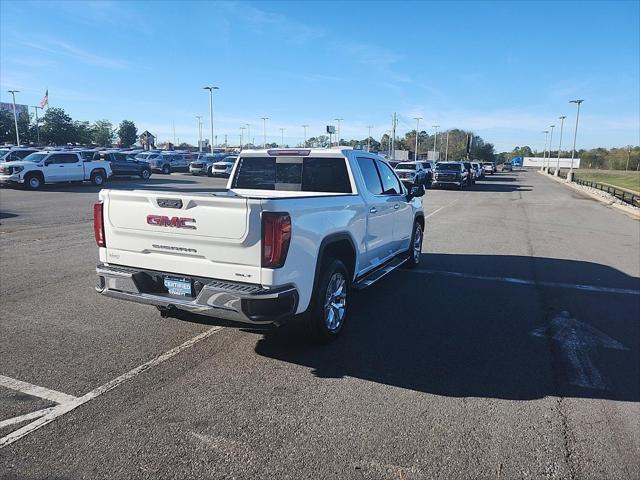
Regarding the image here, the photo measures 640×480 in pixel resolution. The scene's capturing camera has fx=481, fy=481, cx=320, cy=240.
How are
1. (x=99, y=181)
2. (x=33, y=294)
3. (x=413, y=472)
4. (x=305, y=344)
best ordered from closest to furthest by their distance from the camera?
(x=413, y=472)
(x=305, y=344)
(x=33, y=294)
(x=99, y=181)

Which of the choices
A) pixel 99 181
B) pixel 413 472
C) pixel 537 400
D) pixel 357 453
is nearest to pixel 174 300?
pixel 357 453

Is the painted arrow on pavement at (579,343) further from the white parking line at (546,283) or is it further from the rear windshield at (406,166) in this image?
the rear windshield at (406,166)

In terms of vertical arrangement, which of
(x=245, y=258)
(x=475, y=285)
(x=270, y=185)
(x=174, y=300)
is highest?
(x=270, y=185)

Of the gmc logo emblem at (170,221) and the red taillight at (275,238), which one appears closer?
the red taillight at (275,238)

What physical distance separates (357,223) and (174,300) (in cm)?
219

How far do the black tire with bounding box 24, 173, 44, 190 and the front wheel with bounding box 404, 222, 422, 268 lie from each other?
21849 millimetres

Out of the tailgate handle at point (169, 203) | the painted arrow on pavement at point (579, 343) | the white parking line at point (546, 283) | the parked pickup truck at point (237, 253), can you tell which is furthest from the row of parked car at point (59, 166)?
the painted arrow on pavement at point (579, 343)

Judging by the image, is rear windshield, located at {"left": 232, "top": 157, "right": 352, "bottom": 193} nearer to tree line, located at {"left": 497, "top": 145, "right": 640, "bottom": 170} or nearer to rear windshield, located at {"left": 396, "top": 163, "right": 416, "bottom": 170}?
rear windshield, located at {"left": 396, "top": 163, "right": 416, "bottom": 170}

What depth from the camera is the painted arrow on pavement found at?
4320mm

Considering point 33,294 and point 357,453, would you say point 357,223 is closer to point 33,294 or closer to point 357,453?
point 357,453

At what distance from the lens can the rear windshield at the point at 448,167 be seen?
34341mm

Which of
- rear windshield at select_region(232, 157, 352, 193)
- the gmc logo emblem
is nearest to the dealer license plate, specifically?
the gmc logo emblem

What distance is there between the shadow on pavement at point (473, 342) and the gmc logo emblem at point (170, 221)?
147 cm

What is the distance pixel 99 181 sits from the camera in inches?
1096
